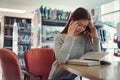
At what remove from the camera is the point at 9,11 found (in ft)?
24.3

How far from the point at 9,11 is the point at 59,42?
252 inches

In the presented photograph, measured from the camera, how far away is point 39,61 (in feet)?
7.01

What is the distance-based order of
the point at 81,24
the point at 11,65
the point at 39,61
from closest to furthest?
1. the point at 81,24
2. the point at 11,65
3. the point at 39,61

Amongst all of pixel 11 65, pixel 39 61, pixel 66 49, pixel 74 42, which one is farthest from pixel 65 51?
pixel 39 61

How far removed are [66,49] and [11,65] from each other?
0.60 meters

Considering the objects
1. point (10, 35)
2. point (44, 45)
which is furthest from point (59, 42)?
point (10, 35)

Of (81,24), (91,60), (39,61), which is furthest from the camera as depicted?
(39,61)

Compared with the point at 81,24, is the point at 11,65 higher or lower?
lower

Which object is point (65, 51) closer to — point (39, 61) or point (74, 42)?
point (74, 42)

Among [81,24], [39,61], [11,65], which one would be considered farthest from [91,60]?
[39,61]

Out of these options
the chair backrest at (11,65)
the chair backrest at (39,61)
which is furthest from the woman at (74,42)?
the chair backrest at (39,61)

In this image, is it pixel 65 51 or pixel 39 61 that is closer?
pixel 65 51

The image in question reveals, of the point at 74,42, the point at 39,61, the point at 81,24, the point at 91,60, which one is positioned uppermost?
the point at 81,24

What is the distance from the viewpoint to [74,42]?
154 centimetres
